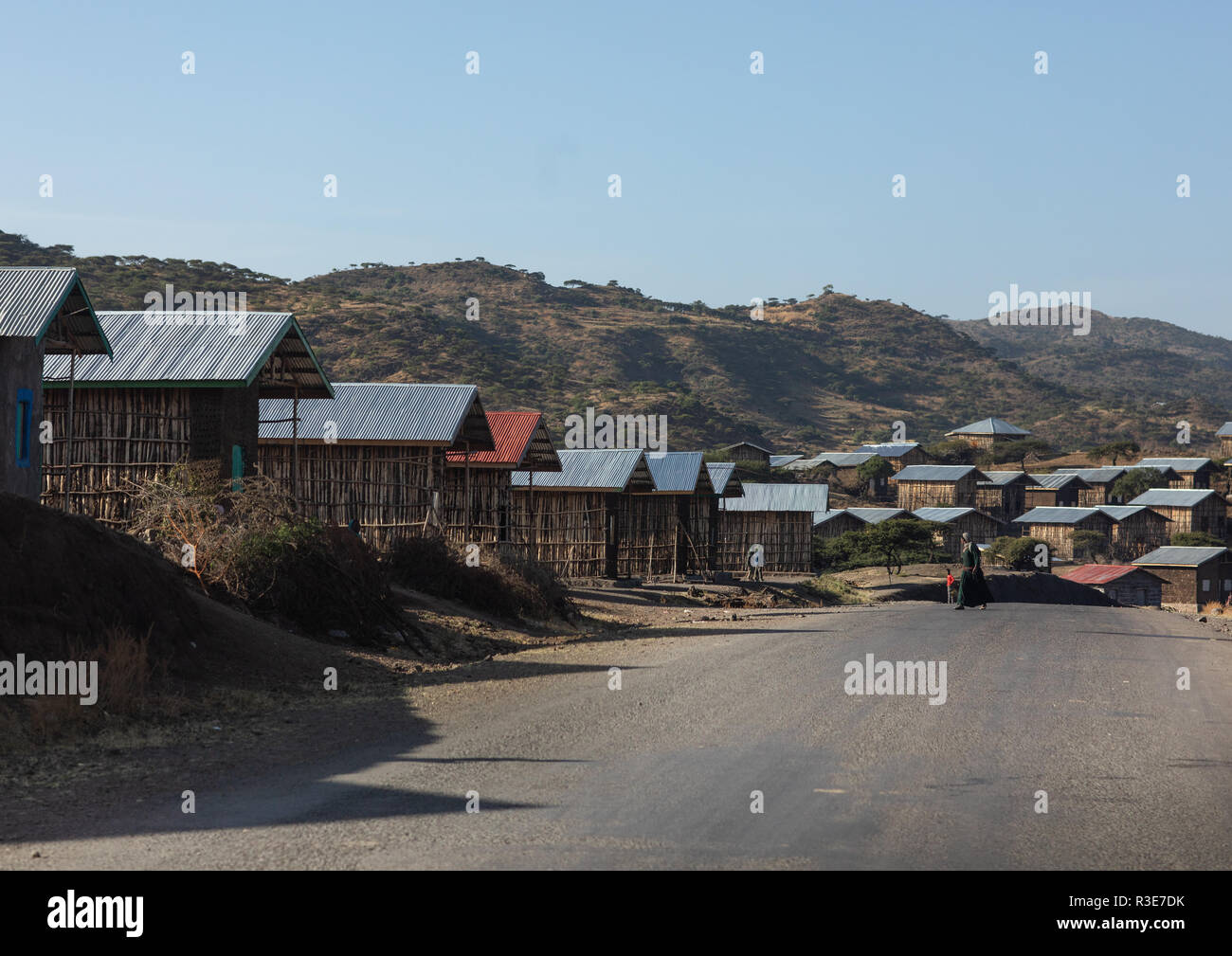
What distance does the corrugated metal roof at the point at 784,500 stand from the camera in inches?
2219

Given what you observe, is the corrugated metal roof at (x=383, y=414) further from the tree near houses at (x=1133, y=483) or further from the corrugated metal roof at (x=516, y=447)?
the tree near houses at (x=1133, y=483)

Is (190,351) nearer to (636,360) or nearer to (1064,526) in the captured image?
(1064,526)

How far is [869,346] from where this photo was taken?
194 meters

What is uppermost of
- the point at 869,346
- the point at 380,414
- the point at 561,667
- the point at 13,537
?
the point at 869,346

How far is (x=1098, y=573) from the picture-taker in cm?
6606

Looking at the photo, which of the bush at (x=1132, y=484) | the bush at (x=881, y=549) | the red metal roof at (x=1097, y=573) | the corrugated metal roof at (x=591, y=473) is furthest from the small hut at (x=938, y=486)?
the corrugated metal roof at (x=591, y=473)

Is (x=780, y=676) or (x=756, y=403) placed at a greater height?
(x=756, y=403)

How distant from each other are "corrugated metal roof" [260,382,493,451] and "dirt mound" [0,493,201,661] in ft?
42.8

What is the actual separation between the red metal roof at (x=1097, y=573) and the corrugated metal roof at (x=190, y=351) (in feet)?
169

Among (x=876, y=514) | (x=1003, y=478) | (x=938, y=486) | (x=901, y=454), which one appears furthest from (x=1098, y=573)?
(x=901, y=454)

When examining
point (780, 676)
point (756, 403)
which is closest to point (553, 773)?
point (780, 676)

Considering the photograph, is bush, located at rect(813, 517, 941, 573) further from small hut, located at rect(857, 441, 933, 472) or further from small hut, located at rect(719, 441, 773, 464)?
small hut, located at rect(857, 441, 933, 472)

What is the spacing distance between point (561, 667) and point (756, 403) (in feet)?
439
